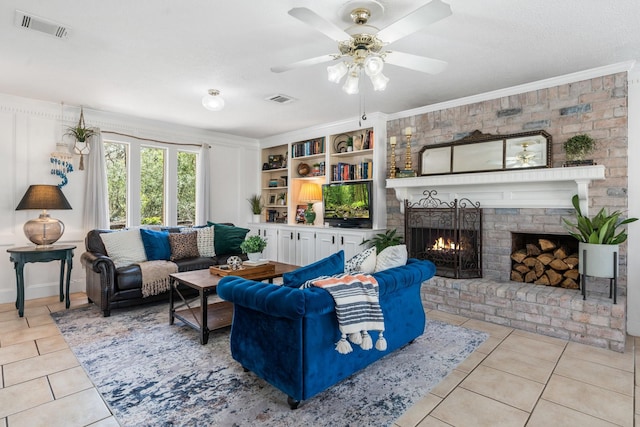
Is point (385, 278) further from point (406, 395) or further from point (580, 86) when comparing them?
point (580, 86)

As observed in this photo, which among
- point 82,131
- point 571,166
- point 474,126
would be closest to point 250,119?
point 82,131

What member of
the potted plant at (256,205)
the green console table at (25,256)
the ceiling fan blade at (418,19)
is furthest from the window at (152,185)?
the ceiling fan blade at (418,19)

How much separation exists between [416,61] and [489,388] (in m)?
2.20

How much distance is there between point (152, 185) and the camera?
211 inches

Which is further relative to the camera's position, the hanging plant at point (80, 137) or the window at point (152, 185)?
the window at point (152, 185)

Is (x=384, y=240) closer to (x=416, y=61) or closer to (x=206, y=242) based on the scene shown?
(x=206, y=242)

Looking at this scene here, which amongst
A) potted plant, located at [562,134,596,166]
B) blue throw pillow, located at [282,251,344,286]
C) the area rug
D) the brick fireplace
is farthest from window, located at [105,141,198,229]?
potted plant, located at [562,134,596,166]

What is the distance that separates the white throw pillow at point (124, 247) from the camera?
12.9ft

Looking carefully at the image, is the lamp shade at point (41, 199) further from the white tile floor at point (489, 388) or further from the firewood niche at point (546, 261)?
the firewood niche at point (546, 261)

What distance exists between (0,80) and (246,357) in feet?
12.4

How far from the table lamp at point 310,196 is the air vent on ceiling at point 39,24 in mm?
3647

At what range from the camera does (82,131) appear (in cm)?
455

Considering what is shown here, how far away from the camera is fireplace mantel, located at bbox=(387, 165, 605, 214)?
126 inches

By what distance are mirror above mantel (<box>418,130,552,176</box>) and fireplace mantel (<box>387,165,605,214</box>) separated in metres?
0.19
